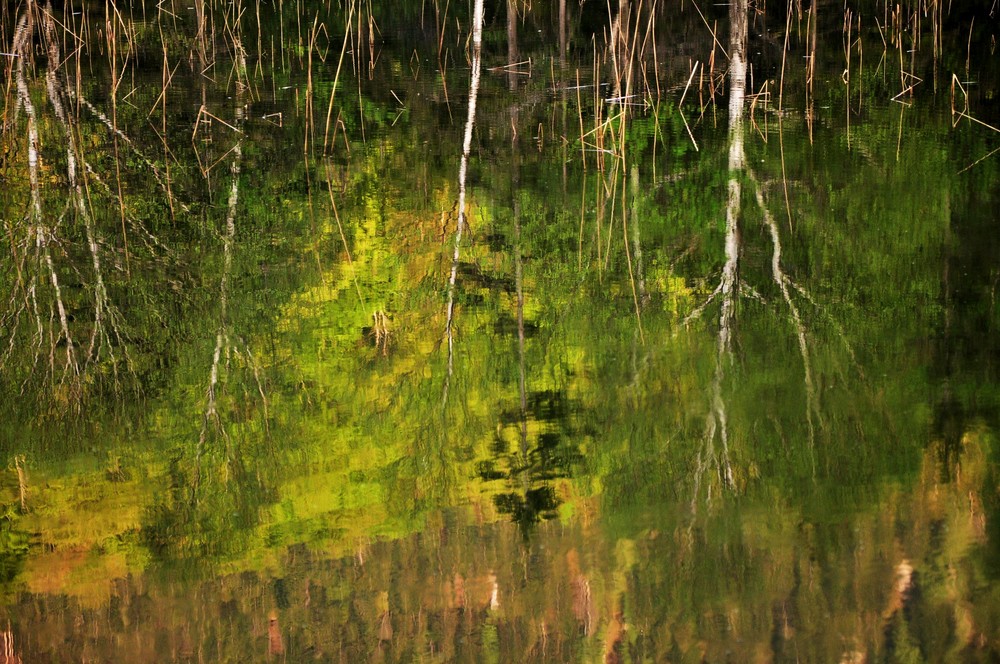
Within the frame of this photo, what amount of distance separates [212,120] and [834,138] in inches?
190

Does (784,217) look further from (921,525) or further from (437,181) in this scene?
(921,525)

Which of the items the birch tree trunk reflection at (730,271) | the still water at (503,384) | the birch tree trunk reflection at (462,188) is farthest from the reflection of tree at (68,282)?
the birch tree trunk reflection at (730,271)

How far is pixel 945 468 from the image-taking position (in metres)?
4.34

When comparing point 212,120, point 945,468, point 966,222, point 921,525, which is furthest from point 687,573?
point 212,120

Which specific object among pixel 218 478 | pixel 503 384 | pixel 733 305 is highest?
pixel 733 305

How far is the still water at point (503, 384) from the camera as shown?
12.0ft

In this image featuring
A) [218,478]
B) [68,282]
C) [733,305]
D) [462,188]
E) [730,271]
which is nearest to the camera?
[218,478]

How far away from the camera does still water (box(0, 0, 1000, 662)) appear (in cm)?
366

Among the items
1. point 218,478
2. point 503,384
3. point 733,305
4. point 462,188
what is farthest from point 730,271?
point 218,478

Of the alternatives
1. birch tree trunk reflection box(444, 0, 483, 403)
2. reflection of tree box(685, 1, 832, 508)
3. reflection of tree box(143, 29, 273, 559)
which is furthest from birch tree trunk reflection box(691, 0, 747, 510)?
reflection of tree box(143, 29, 273, 559)

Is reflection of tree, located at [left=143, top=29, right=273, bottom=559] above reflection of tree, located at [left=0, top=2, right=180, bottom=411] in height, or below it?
below

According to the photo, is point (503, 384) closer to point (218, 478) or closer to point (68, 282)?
point (218, 478)

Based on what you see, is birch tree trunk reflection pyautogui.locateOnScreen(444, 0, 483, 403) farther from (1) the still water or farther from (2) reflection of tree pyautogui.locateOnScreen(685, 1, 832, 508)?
(2) reflection of tree pyautogui.locateOnScreen(685, 1, 832, 508)

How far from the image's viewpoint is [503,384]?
202 inches
